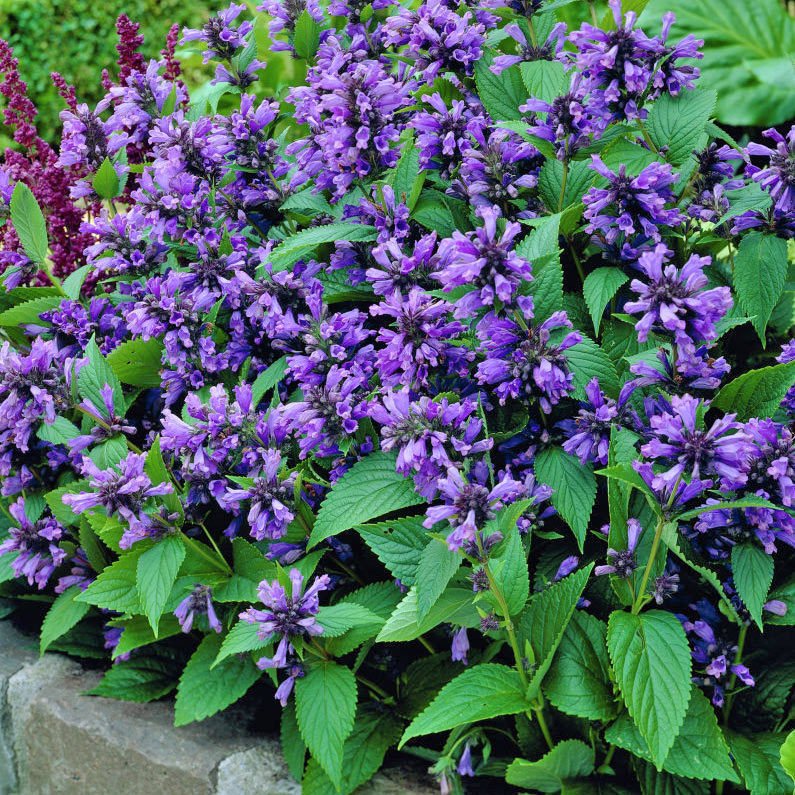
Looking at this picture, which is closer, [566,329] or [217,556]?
[566,329]

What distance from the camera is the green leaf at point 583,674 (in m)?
1.78

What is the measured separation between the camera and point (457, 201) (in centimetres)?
225

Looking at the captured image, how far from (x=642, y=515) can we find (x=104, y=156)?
5.48 feet

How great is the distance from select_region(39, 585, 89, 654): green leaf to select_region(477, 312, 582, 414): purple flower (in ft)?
3.98

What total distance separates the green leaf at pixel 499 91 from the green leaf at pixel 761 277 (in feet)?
2.04

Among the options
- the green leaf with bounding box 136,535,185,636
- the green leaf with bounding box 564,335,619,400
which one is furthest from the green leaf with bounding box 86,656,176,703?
the green leaf with bounding box 564,335,619,400

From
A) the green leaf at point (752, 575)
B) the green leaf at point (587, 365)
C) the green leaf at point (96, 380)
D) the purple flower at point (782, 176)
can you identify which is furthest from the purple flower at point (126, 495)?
the purple flower at point (782, 176)

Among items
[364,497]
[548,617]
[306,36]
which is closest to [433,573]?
[364,497]

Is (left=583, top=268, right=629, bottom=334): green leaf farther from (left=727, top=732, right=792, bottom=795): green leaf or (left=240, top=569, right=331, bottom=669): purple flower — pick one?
(left=727, top=732, right=792, bottom=795): green leaf

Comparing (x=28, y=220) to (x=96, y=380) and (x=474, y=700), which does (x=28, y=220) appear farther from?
(x=474, y=700)

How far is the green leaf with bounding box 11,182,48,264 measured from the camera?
2.45m

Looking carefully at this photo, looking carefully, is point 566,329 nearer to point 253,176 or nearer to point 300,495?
point 300,495

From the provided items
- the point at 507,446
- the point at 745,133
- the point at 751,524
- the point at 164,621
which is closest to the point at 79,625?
the point at 164,621

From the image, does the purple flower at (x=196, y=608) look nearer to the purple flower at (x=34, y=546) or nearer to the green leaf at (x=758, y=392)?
the purple flower at (x=34, y=546)
